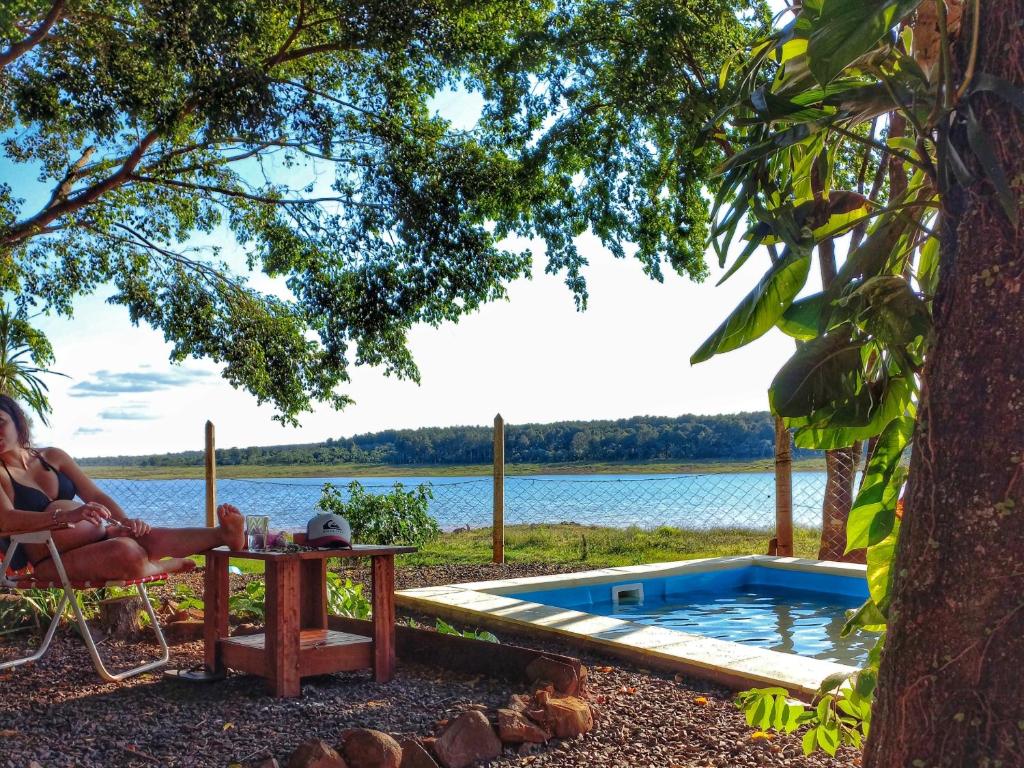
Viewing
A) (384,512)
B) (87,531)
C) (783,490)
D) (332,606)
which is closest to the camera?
(87,531)

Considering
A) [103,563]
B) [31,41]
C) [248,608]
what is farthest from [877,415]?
[31,41]

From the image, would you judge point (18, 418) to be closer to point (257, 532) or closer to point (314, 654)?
point (257, 532)

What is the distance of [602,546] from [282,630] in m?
8.29

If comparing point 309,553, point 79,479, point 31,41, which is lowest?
point 309,553

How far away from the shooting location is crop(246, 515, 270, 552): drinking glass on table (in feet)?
10.8

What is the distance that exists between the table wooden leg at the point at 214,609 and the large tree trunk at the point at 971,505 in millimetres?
2756

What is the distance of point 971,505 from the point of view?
99 cm

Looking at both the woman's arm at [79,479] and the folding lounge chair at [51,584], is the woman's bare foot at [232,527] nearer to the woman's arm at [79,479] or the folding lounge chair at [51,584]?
the folding lounge chair at [51,584]

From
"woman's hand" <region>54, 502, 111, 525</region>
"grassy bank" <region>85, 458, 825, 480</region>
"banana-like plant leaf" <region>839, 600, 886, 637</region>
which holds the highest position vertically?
"woman's hand" <region>54, 502, 111, 525</region>

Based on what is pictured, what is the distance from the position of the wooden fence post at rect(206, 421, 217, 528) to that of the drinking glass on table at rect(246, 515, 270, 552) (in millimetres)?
4726

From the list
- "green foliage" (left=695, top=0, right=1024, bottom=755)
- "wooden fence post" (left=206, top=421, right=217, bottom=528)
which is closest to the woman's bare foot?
"green foliage" (left=695, top=0, right=1024, bottom=755)

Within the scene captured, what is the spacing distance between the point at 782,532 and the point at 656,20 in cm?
421

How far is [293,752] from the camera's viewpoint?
2.39 metres

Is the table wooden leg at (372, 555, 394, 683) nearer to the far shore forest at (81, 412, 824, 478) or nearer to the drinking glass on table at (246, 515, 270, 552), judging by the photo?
the drinking glass on table at (246, 515, 270, 552)
